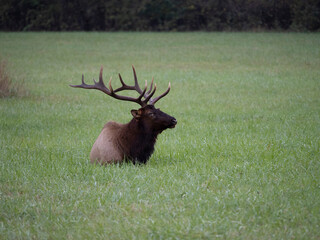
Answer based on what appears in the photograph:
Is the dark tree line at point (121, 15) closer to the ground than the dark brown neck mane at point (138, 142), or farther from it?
farther from it

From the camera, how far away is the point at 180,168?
7.69m

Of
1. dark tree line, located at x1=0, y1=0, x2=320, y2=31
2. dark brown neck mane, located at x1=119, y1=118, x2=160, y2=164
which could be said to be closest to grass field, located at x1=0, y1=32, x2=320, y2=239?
dark brown neck mane, located at x1=119, y1=118, x2=160, y2=164

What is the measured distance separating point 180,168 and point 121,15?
49375mm

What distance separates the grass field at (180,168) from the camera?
5.42m

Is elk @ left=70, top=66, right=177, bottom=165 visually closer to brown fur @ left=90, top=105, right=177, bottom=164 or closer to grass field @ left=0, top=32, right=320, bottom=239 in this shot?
brown fur @ left=90, top=105, right=177, bottom=164

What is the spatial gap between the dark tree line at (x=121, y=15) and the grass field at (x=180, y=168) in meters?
31.3

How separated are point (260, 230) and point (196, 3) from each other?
49.0 meters

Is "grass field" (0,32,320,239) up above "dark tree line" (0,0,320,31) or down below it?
below

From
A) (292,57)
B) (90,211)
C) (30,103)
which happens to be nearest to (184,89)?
(30,103)

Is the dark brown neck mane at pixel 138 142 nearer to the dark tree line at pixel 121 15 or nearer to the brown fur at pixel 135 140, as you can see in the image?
the brown fur at pixel 135 140

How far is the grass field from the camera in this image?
5418 millimetres

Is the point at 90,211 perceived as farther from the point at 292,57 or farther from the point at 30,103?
the point at 292,57

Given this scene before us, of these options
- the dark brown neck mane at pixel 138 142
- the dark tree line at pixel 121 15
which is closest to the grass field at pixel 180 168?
the dark brown neck mane at pixel 138 142

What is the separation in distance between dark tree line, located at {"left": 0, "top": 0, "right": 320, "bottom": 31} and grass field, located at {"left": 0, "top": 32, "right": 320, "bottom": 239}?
3127cm
